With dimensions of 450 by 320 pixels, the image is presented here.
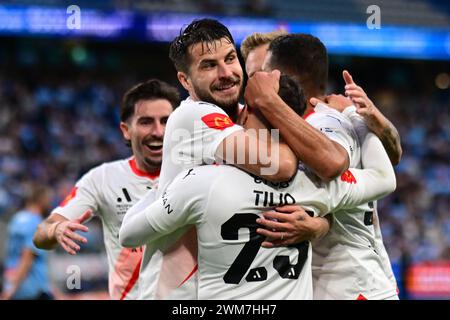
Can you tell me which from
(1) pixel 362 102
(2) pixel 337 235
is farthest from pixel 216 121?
(2) pixel 337 235

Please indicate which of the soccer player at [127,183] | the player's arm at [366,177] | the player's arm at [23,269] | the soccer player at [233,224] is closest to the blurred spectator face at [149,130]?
the soccer player at [127,183]

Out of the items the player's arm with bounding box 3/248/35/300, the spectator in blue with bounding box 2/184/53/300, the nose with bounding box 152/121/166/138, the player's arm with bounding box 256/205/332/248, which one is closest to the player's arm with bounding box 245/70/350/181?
the player's arm with bounding box 256/205/332/248

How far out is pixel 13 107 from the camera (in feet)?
58.4

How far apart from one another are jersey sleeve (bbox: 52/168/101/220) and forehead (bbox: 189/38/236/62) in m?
1.61

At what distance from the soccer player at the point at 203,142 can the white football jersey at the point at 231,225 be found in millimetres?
91

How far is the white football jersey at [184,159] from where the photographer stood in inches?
133

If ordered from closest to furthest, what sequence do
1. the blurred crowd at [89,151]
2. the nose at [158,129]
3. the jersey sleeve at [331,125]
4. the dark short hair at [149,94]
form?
the jersey sleeve at [331,125]
the nose at [158,129]
the dark short hair at [149,94]
the blurred crowd at [89,151]

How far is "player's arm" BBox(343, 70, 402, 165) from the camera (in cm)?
376

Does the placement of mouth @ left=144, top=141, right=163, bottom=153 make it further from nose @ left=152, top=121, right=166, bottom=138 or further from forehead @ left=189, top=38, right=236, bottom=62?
forehead @ left=189, top=38, right=236, bottom=62

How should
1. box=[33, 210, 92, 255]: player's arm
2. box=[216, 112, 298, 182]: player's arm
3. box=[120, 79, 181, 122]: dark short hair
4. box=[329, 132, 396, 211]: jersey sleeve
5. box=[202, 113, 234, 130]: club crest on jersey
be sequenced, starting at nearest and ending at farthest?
box=[216, 112, 298, 182]: player's arm < box=[202, 113, 234, 130]: club crest on jersey < box=[329, 132, 396, 211]: jersey sleeve < box=[33, 210, 92, 255]: player's arm < box=[120, 79, 181, 122]: dark short hair

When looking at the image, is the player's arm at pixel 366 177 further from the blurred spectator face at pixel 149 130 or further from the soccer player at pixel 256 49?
the blurred spectator face at pixel 149 130

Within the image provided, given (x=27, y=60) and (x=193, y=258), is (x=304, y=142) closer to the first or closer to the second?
(x=193, y=258)
